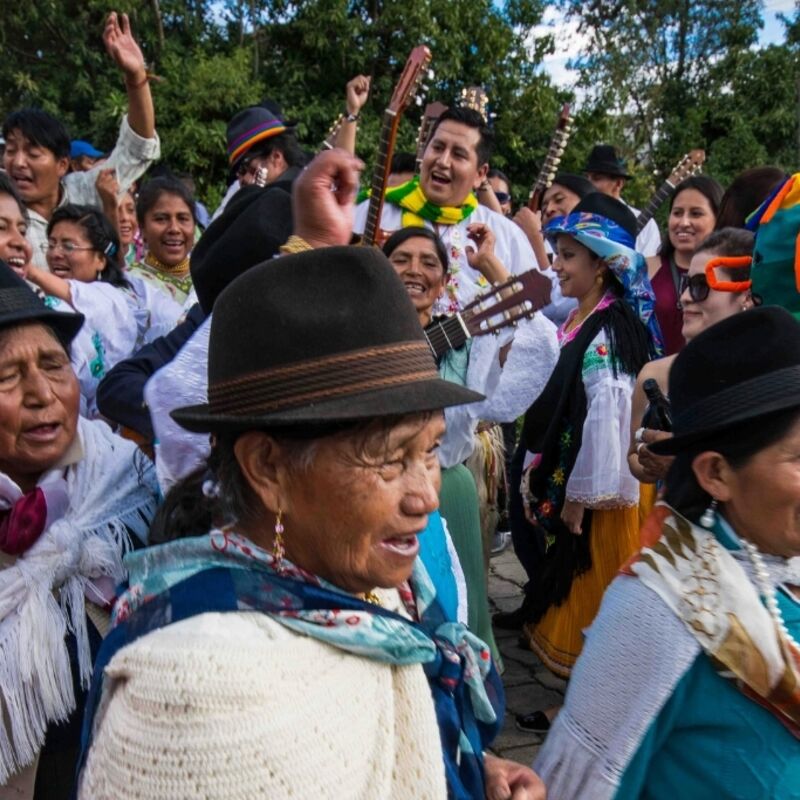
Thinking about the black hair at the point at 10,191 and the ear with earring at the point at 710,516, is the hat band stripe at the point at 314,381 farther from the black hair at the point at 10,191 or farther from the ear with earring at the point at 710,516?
the black hair at the point at 10,191

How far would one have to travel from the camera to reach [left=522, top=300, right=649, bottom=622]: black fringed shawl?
12.8ft

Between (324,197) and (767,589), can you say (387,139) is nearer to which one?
(324,197)

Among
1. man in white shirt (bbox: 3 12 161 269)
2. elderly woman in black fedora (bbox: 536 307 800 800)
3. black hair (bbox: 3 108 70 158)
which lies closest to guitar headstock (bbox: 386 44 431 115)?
man in white shirt (bbox: 3 12 161 269)

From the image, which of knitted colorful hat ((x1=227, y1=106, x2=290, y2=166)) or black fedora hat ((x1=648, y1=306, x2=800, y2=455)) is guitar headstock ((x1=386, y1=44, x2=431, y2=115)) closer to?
knitted colorful hat ((x1=227, y1=106, x2=290, y2=166))

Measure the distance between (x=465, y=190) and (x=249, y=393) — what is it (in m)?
3.81

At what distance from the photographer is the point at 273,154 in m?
4.90

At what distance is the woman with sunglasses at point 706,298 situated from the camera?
291cm

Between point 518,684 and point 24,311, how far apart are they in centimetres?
319

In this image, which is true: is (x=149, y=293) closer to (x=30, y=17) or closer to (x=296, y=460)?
(x=296, y=460)

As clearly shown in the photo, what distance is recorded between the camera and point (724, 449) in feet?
6.21

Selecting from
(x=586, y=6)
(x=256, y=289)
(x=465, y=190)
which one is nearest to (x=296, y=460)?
(x=256, y=289)

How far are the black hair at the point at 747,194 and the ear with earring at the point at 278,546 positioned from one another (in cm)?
377

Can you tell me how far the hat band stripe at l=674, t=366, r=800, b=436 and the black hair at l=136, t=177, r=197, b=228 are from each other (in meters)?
3.75

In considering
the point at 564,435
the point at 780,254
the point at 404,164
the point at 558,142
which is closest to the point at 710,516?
the point at 780,254
